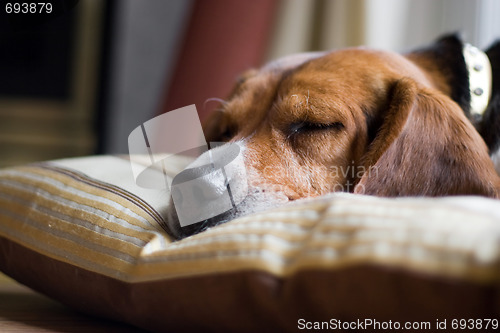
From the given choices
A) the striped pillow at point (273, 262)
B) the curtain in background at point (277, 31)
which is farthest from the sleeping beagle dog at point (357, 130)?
the curtain in background at point (277, 31)

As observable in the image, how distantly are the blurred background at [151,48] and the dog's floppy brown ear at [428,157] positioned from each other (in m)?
0.89

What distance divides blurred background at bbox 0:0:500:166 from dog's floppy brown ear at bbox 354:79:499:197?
2.90 feet

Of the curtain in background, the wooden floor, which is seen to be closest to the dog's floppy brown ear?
the wooden floor

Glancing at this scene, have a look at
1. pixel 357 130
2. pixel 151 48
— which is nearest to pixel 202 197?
pixel 357 130

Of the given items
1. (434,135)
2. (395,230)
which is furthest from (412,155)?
(395,230)

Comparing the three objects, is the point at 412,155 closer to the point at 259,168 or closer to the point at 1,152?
the point at 259,168

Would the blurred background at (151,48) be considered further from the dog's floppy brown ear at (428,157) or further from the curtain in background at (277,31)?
the dog's floppy brown ear at (428,157)

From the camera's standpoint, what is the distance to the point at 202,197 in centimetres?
133

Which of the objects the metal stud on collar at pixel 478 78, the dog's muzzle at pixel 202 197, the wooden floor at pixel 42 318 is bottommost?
the wooden floor at pixel 42 318

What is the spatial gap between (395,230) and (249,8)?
2.80 metres

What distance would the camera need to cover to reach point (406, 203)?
37.5 inches

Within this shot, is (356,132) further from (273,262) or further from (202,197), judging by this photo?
(273,262)

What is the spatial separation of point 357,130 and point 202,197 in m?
0.53

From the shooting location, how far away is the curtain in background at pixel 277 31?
3111 millimetres
